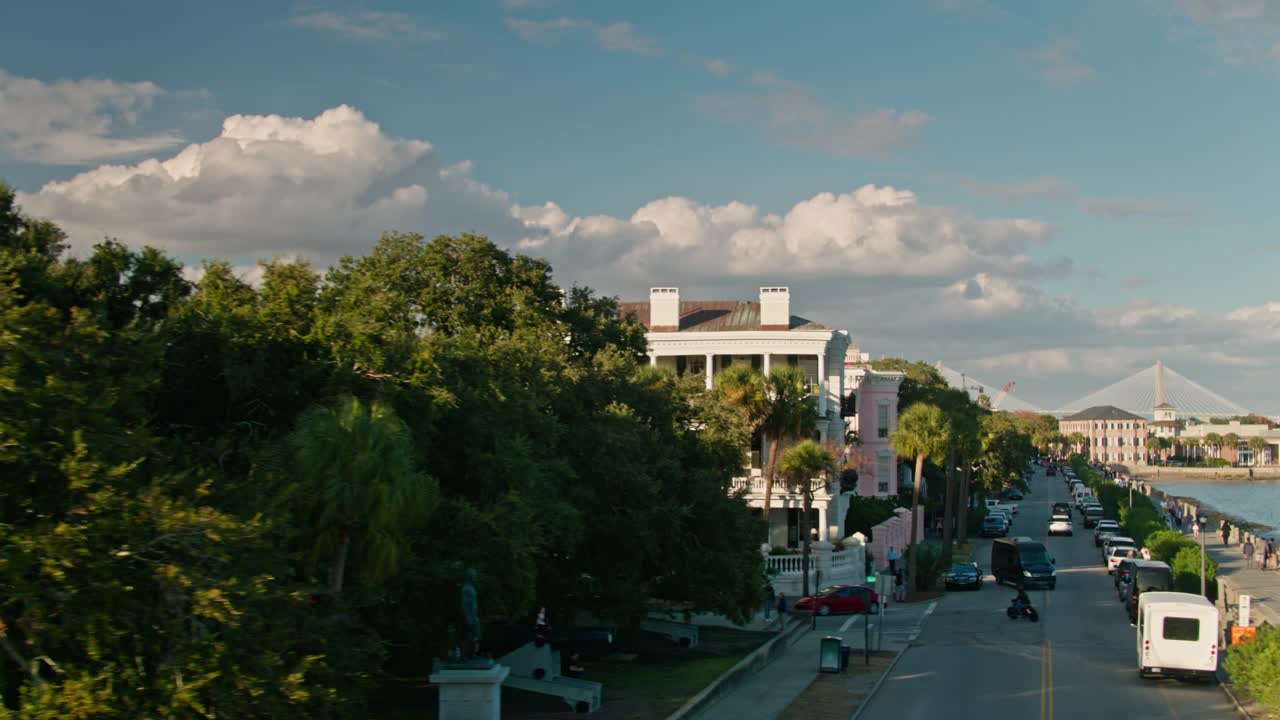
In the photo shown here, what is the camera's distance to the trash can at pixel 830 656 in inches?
1412

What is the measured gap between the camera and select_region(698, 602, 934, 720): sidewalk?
98.9ft

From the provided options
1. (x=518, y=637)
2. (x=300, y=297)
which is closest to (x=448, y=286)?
(x=518, y=637)

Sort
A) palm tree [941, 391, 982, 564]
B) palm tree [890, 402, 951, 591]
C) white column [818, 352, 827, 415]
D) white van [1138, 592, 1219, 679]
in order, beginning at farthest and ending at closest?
palm tree [941, 391, 982, 564]
white column [818, 352, 827, 415]
palm tree [890, 402, 951, 591]
white van [1138, 592, 1219, 679]

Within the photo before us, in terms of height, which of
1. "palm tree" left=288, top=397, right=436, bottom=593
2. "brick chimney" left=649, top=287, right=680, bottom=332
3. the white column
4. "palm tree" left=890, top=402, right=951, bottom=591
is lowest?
"palm tree" left=288, top=397, right=436, bottom=593

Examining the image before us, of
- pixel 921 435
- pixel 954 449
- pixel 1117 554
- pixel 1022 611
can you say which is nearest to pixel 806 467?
pixel 1022 611

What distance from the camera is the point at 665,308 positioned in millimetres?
66250

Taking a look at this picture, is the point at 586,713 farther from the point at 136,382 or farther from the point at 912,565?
the point at 912,565

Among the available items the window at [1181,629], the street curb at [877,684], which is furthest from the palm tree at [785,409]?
the window at [1181,629]

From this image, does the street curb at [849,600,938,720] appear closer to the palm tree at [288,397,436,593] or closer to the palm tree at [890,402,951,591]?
the palm tree at [288,397,436,593]

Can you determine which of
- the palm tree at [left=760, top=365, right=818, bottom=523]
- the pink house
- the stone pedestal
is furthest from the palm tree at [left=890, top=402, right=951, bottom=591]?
the stone pedestal

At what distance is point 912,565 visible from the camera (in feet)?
195

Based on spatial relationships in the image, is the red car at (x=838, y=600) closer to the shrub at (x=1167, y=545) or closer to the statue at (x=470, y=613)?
the shrub at (x=1167, y=545)

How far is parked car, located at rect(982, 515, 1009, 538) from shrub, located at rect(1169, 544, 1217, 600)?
43337 millimetres

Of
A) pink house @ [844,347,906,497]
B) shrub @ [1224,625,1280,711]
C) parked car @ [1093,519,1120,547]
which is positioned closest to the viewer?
shrub @ [1224,625,1280,711]
